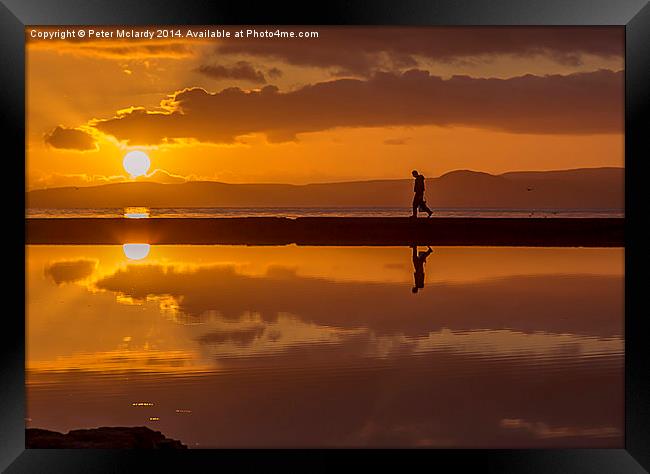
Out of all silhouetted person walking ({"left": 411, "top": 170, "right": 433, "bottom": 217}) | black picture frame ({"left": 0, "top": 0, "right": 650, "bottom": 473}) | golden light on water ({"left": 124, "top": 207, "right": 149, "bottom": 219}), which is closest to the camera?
black picture frame ({"left": 0, "top": 0, "right": 650, "bottom": 473})

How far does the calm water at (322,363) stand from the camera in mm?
2934

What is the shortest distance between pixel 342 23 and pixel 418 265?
5.73 ft

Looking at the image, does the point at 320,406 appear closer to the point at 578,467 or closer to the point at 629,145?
the point at 578,467

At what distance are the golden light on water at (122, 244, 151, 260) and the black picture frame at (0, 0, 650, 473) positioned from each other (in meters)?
0.94

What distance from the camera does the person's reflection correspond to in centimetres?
383

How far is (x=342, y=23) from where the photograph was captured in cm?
289

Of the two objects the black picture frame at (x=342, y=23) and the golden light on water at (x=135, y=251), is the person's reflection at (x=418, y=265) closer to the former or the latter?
the black picture frame at (x=342, y=23)

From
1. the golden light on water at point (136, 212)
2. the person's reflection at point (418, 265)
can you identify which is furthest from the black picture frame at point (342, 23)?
the person's reflection at point (418, 265)

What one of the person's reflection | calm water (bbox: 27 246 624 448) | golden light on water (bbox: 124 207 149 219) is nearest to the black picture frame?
calm water (bbox: 27 246 624 448)

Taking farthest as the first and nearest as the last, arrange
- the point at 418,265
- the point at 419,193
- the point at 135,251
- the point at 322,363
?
the point at 418,265 → the point at 135,251 → the point at 419,193 → the point at 322,363

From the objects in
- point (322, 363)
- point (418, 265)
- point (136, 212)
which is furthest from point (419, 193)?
point (136, 212)

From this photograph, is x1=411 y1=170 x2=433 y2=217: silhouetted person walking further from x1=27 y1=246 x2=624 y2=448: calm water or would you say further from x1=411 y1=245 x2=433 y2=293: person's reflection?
x1=27 y1=246 x2=624 y2=448: calm water

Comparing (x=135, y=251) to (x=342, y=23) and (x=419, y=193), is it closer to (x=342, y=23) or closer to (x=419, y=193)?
(x=419, y=193)

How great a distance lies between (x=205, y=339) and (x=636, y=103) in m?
2.04
